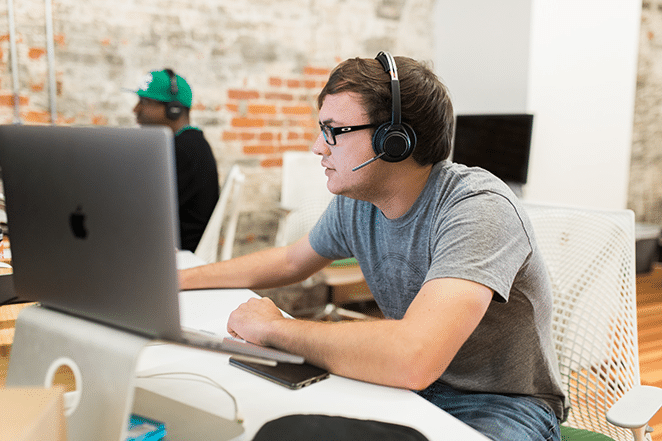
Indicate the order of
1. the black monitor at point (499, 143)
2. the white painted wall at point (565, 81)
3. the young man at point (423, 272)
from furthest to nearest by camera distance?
1. the white painted wall at point (565, 81)
2. the black monitor at point (499, 143)
3. the young man at point (423, 272)

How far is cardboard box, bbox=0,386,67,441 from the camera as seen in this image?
0.51 metres

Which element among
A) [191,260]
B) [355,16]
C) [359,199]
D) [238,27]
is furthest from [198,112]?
[359,199]

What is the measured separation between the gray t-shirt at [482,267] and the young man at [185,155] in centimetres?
136

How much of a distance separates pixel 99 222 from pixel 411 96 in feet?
2.51

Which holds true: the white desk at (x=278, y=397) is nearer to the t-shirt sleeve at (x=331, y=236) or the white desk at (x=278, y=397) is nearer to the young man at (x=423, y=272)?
the young man at (x=423, y=272)

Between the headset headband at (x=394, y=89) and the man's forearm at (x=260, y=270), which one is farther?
the man's forearm at (x=260, y=270)

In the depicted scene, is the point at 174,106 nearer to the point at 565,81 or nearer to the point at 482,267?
the point at 482,267

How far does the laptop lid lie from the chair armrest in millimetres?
770

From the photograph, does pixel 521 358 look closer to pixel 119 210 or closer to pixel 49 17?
pixel 119 210

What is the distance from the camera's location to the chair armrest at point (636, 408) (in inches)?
36.2

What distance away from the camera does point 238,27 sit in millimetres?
3572

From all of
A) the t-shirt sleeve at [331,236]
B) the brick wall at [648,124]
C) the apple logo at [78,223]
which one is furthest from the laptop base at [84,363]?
the brick wall at [648,124]

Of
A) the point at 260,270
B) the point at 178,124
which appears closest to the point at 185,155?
the point at 178,124

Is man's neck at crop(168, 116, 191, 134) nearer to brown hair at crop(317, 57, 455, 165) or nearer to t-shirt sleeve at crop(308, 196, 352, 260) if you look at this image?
t-shirt sleeve at crop(308, 196, 352, 260)
